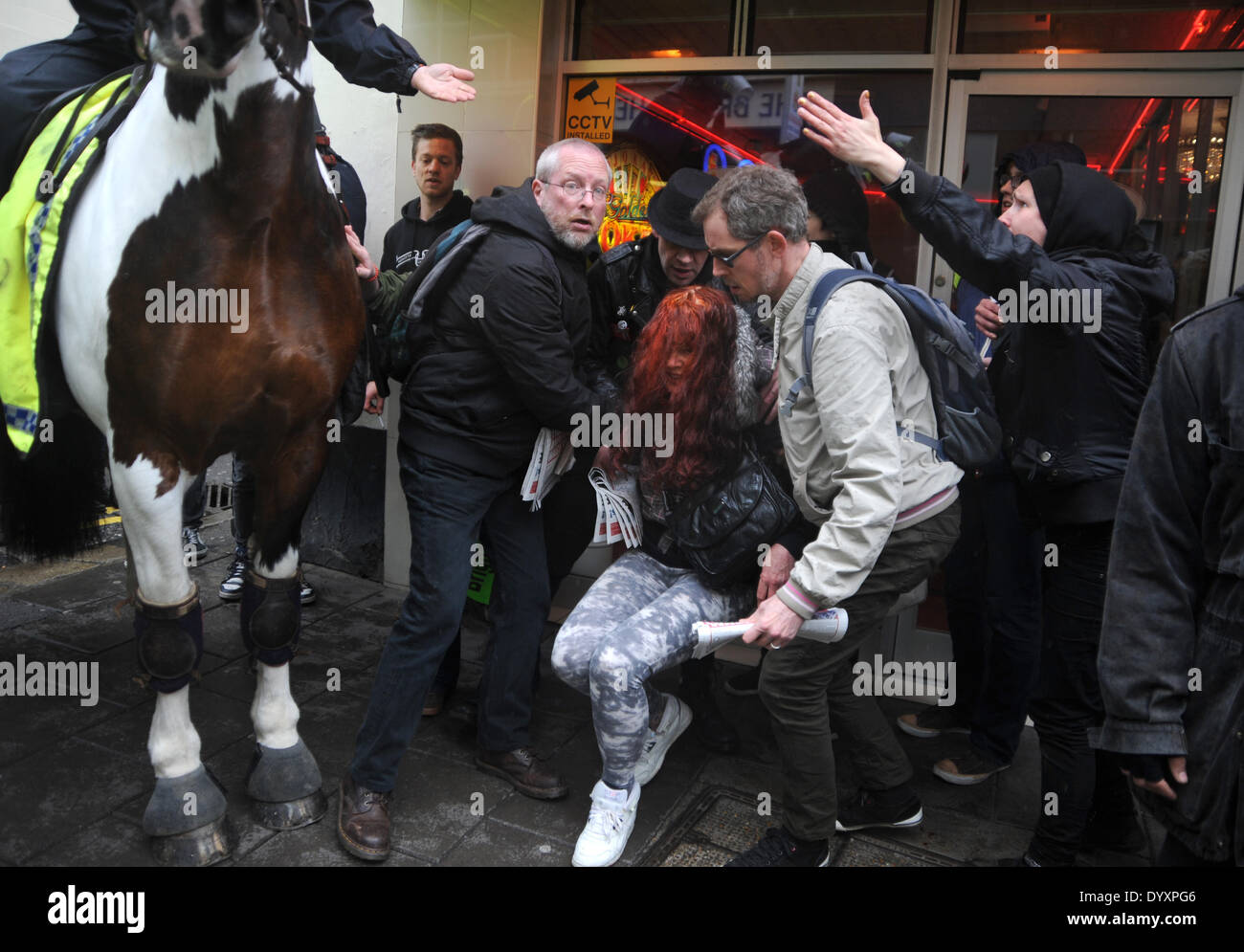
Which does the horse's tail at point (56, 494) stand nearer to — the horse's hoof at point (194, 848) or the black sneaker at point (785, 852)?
the horse's hoof at point (194, 848)

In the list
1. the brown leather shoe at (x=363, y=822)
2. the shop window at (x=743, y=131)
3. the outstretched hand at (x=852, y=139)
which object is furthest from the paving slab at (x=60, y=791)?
the shop window at (x=743, y=131)

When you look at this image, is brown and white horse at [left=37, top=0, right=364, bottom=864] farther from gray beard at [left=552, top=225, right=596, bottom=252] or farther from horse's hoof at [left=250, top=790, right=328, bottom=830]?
gray beard at [left=552, top=225, right=596, bottom=252]

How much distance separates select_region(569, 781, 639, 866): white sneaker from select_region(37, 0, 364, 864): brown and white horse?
2.89ft

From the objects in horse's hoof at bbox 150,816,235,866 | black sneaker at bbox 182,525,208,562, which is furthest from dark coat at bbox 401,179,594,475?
black sneaker at bbox 182,525,208,562

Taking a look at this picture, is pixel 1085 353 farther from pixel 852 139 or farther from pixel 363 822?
pixel 363 822

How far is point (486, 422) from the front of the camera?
10.1ft

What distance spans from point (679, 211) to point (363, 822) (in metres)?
2.31

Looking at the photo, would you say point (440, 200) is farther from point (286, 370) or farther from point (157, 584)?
point (157, 584)

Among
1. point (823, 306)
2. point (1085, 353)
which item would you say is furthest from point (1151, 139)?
point (823, 306)

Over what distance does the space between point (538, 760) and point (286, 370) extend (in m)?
1.56

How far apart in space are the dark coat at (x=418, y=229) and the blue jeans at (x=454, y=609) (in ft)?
5.70

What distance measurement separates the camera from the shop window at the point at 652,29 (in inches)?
187

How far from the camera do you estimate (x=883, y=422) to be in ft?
7.93

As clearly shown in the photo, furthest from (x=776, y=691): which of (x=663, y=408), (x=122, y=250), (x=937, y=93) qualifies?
(x=937, y=93)
